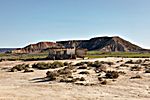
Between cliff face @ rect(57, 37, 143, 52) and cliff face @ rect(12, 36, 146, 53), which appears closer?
cliff face @ rect(12, 36, 146, 53)

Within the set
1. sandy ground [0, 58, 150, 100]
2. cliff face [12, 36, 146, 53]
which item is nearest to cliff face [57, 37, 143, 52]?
cliff face [12, 36, 146, 53]

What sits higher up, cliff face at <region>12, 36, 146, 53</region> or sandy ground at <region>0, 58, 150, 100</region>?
cliff face at <region>12, 36, 146, 53</region>

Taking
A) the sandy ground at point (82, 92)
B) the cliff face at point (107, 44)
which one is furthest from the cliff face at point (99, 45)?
the sandy ground at point (82, 92)

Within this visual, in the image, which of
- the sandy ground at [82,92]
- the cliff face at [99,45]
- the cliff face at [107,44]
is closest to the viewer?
the sandy ground at [82,92]

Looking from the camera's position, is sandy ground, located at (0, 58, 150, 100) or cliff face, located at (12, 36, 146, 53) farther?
cliff face, located at (12, 36, 146, 53)

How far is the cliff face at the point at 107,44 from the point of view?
157 meters

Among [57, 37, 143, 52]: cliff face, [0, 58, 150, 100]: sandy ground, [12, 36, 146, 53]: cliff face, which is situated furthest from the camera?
[57, 37, 143, 52]: cliff face

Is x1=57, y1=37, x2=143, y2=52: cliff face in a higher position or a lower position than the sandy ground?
higher

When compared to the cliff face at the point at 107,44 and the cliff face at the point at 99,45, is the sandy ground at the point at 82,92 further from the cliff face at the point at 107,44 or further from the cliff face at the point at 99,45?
the cliff face at the point at 107,44

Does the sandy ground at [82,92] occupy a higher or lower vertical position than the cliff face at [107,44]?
lower

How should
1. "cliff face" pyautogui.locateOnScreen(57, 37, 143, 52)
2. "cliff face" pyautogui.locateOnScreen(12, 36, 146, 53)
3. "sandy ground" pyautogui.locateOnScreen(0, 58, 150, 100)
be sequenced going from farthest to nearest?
"cliff face" pyautogui.locateOnScreen(57, 37, 143, 52) → "cliff face" pyautogui.locateOnScreen(12, 36, 146, 53) → "sandy ground" pyautogui.locateOnScreen(0, 58, 150, 100)

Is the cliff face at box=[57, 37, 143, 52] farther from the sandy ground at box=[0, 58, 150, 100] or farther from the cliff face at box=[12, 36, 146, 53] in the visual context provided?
the sandy ground at box=[0, 58, 150, 100]

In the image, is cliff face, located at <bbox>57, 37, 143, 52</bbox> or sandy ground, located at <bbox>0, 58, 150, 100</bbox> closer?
sandy ground, located at <bbox>0, 58, 150, 100</bbox>

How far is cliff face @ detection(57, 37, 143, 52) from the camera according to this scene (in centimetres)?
15675
